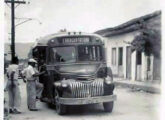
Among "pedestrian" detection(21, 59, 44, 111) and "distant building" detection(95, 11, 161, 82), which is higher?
"distant building" detection(95, 11, 161, 82)

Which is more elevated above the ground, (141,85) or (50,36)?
(50,36)

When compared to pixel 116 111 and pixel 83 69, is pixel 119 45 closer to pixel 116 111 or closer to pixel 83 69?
A: pixel 83 69

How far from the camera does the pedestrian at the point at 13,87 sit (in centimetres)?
694

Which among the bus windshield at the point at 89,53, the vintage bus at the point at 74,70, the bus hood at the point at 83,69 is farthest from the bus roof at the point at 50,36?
the bus hood at the point at 83,69

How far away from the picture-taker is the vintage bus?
703 cm

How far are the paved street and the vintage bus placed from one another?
0.19 ft

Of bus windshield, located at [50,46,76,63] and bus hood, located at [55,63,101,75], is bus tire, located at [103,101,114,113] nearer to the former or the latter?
bus hood, located at [55,63,101,75]

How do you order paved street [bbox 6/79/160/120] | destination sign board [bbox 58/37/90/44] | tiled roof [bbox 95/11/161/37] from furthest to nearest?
destination sign board [bbox 58/37/90/44]
tiled roof [bbox 95/11/161/37]
paved street [bbox 6/79/160/120]

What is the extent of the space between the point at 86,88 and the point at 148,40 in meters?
0.65

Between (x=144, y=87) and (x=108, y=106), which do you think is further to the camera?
(x=144, y=87)

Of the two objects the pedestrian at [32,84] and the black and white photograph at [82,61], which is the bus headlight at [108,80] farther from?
the pedestrian at [32,84]

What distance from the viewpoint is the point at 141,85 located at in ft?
23.5

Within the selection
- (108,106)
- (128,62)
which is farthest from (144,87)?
(108,106)

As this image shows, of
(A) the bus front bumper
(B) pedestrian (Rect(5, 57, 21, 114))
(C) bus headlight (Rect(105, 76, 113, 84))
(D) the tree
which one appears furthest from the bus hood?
(B) pedestrian (Rect(5, 57, 21, 114))
